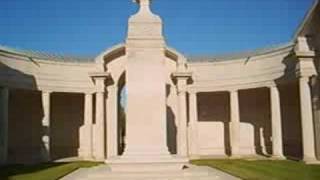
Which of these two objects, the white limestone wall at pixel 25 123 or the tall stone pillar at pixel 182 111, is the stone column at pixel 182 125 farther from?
the white limestone wall at pixel 25 123

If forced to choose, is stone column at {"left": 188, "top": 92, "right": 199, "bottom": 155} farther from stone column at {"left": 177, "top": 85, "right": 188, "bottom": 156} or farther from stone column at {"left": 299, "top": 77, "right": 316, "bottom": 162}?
stone column at {"left": 299, "top": 77, "right": 316, "bottom": 162}

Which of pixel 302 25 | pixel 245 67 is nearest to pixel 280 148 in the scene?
pixel 245 67

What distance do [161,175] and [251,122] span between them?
36326 mm

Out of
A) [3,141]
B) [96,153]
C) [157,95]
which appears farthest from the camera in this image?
[96,153]

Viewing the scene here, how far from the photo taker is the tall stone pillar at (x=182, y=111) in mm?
47625

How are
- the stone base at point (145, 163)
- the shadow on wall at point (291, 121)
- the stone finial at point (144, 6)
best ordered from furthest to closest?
1. the shadow on wall at point (291, 121)
2. the stone finial at point (144, 6)
3. the stone base at point (145, 163)

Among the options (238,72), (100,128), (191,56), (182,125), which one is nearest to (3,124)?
(100,128)

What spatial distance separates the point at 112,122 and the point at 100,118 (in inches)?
61.0

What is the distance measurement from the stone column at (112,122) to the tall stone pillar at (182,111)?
A: 6.85 meters

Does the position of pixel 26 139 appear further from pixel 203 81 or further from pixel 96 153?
pixel 203 81

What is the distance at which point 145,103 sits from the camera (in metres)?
23.6

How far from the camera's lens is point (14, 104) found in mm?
54656

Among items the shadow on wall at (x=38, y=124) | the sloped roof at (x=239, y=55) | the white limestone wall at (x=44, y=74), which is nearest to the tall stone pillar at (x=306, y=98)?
the sloped roof at (x=239, y=55)

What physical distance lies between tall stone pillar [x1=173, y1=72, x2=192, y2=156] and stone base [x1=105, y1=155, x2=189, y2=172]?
24966mm
